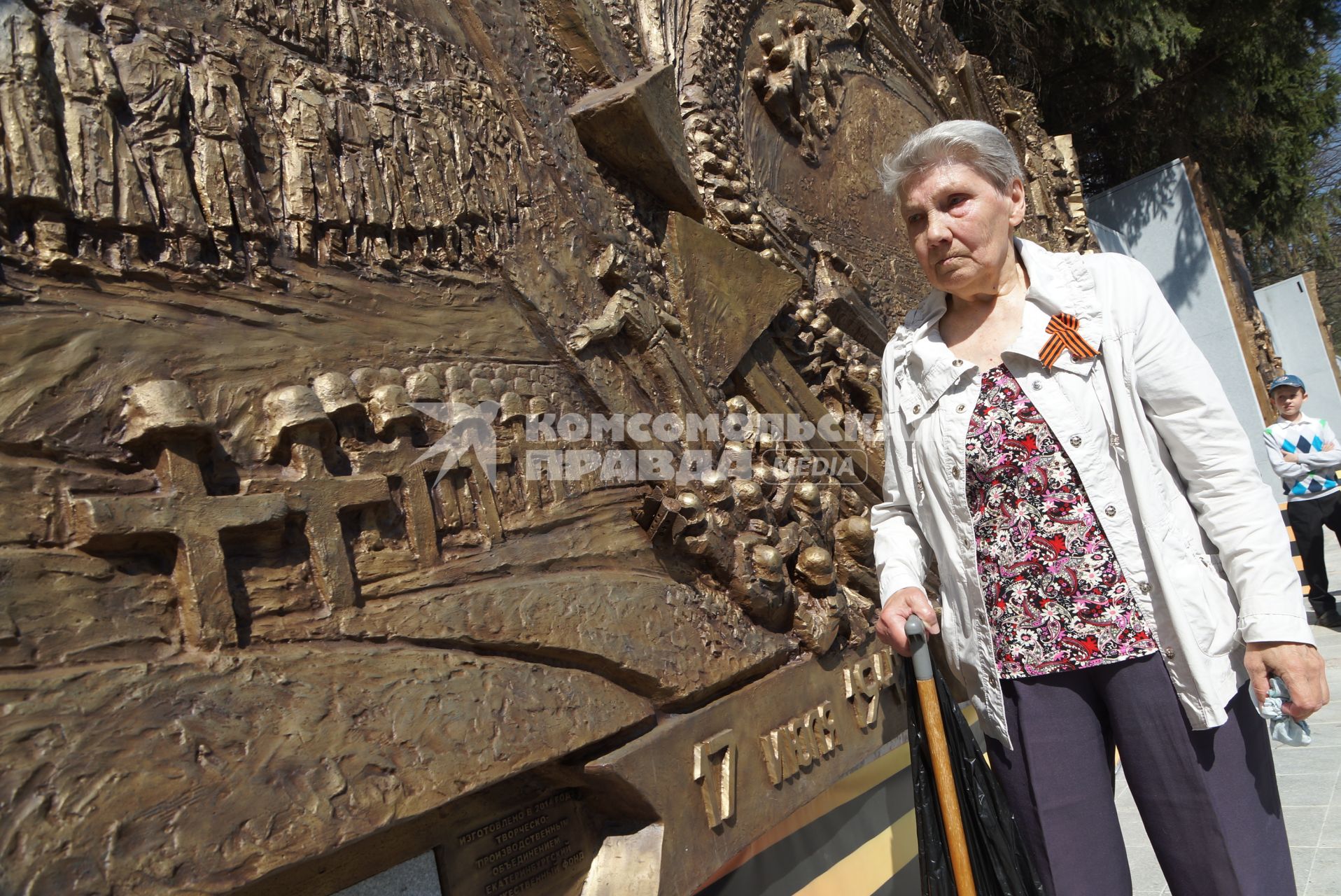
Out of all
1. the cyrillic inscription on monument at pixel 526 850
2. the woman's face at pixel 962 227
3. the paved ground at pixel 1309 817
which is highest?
the woman's face at pixel 962 227

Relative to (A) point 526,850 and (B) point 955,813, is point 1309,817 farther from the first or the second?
(A) point 526,850

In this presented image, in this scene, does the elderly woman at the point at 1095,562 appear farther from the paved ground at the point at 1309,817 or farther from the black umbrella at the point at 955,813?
the paved ground at the point at 1309,817

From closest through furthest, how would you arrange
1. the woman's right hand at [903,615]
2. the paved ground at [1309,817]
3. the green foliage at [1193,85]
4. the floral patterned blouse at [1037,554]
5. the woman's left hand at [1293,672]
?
the woman's left hand at [1293,672], the floral patterned blouse at [1037,554], the woman's right hand at [903,615], the paved ground at [1309,817], the green foliage at [1193,85]

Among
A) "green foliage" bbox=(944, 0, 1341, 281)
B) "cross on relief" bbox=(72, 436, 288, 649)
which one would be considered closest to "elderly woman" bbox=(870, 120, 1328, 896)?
"cross on relief" bbox=(72, 436, 288, 649)

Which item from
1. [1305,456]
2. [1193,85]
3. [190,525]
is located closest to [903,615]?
[190,525]

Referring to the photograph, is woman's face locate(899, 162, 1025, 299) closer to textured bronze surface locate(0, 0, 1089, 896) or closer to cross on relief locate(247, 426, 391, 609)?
textured bronze surface locate(0, 0, 1089, 896)

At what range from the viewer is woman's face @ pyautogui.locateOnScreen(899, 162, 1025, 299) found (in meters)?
1.75

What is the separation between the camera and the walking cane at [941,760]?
5.47ft

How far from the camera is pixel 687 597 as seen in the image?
245 centimetres

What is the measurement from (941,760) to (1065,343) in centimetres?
72

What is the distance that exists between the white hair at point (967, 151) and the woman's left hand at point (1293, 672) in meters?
0.87

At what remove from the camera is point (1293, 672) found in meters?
1.45

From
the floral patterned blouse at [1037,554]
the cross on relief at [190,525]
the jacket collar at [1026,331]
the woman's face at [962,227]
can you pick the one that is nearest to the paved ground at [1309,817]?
the floral patterned blouse at [1037,554]

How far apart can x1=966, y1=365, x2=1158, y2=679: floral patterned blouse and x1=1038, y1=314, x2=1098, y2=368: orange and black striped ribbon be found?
74 millimetres
